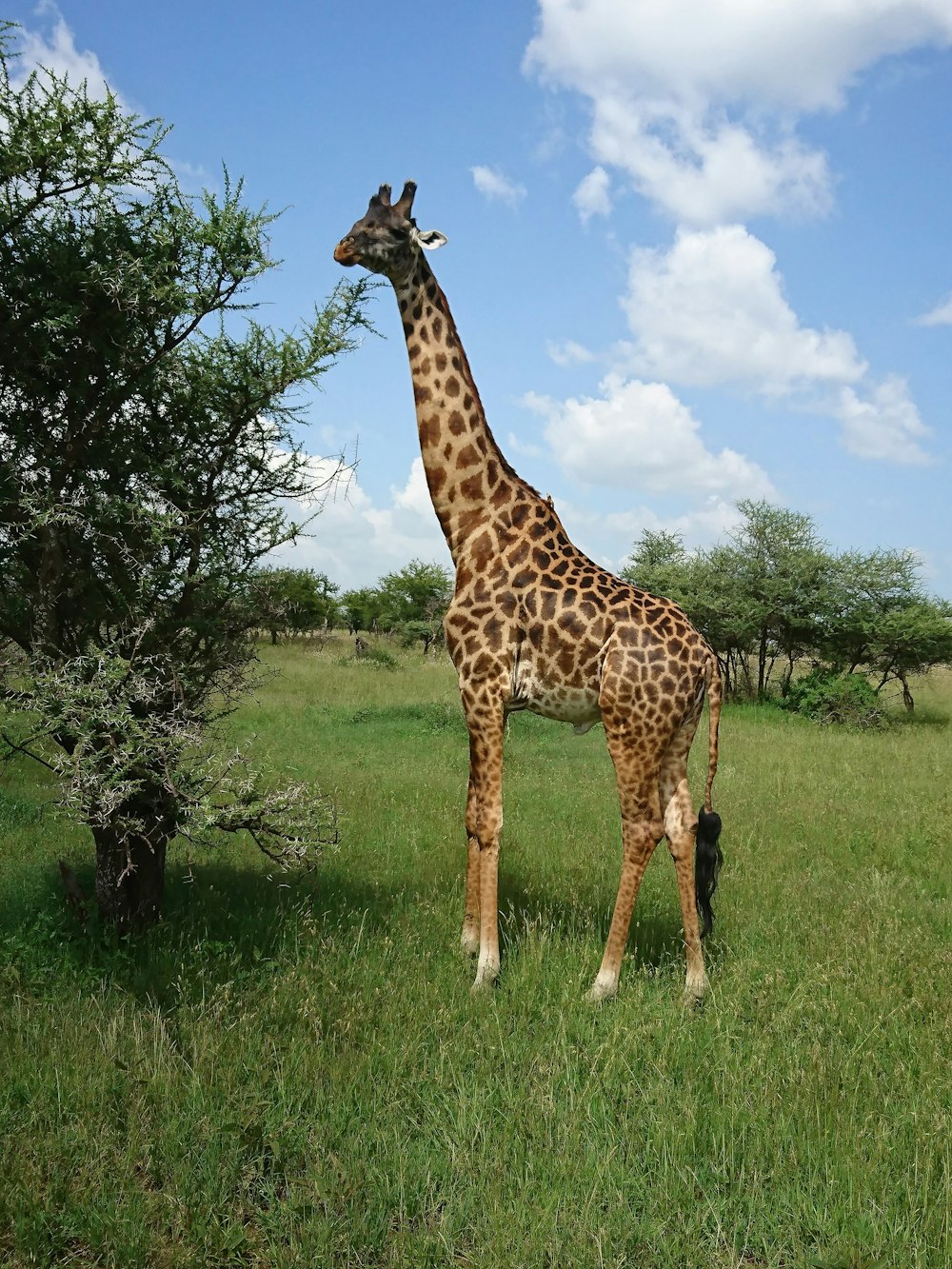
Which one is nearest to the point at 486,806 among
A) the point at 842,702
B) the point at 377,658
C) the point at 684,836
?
the point at 684,836

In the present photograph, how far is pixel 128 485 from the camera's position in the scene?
5871 mm

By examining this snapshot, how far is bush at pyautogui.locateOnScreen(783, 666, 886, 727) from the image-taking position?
20594 mm

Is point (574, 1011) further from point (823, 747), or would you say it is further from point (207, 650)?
point (823, 747)

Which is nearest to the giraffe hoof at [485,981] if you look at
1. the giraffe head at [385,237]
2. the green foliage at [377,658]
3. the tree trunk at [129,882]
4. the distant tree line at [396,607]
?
the tree trunk at [129,882]

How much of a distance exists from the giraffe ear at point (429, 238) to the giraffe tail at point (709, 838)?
313cm

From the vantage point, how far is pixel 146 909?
20.7 feet

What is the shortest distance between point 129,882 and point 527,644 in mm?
3220

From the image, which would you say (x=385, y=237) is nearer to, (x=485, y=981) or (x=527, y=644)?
(x=527, y=644)

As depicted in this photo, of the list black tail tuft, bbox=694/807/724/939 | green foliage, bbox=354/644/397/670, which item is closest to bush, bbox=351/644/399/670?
green foliage, bbox=354/644/397/670

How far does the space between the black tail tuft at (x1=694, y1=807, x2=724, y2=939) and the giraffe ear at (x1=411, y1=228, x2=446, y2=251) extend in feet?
13.0

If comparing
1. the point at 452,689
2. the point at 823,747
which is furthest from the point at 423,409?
the point at 452,689

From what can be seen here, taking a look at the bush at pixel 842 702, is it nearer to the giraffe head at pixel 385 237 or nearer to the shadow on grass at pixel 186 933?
the shadow on grass at pixel 186 933

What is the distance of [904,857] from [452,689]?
1487 centimetres

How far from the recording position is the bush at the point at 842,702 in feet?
67.6
